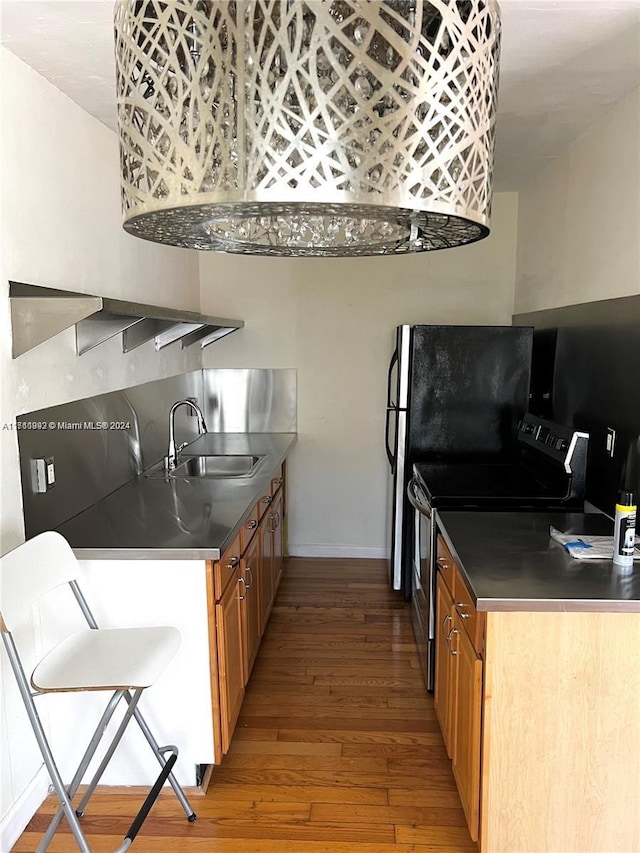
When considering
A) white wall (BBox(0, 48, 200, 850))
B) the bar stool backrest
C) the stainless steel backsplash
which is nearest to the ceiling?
white wall (BBox(0, 48, 200, 850))

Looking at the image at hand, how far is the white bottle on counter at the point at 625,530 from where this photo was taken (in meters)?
2.06

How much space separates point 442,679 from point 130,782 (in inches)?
46.1

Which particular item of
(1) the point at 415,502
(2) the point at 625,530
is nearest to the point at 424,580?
(1) the point at 415,502

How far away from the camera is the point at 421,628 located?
322 cm

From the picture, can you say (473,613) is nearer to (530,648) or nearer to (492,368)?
(530,648)

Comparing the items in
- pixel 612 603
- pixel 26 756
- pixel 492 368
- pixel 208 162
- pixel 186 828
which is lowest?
pixel 186 828

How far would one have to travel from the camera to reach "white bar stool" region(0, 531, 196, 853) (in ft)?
6.09

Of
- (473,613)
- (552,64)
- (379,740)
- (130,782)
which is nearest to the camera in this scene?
(473,613)

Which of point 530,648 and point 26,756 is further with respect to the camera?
point 26,756

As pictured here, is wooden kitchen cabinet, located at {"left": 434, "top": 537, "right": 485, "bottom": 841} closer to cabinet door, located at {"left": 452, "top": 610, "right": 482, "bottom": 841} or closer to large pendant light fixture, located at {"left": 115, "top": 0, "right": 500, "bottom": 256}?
cabinet door, located at {"left": 452, "top": 610, "right": 482, "bottom": 841}

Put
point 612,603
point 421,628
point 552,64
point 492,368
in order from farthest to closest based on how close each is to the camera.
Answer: point 492,368, point 421,628, point 552,64, point 612,603

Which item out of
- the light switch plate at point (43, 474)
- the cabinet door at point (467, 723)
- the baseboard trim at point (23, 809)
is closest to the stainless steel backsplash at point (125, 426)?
the light switch plate at point (43, 474)

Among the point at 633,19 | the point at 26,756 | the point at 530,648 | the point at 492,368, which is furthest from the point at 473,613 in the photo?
the point at 492,368

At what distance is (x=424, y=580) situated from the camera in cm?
312
